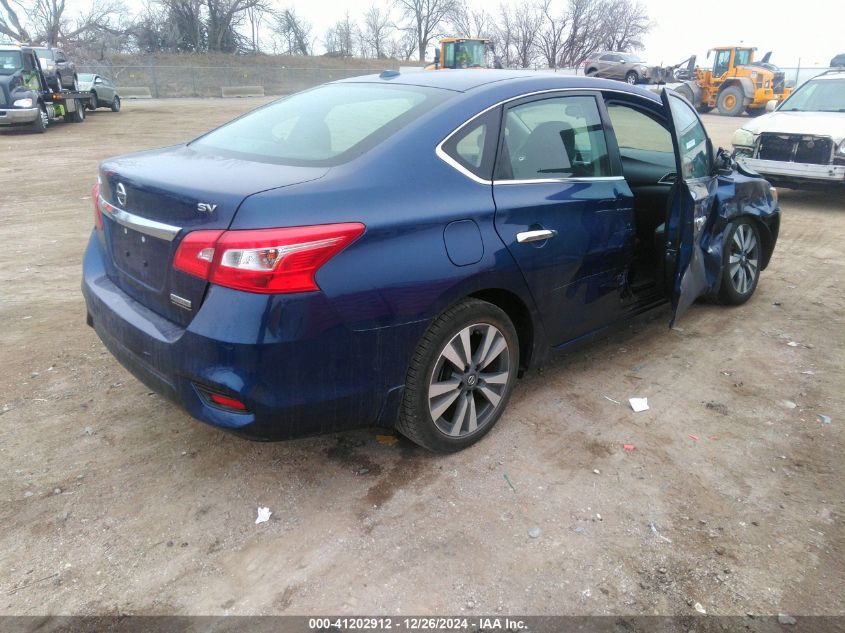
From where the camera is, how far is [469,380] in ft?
10.2

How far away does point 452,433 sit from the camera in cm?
312

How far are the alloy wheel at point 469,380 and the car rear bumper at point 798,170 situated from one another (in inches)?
275

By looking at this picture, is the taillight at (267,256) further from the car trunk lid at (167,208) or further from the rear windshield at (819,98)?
the rear windshield at (819,98)

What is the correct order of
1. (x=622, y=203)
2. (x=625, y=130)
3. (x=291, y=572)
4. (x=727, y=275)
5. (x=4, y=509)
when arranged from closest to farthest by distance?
(x=291, y=572) → (x=4, y=509) → (x=622, y=203) → (x=625, y=130) → (x=727, y=275)

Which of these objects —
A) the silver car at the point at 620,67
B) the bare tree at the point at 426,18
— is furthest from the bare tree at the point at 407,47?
the silver car at the point at 620,67

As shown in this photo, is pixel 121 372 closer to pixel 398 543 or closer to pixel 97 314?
pixel 97 314

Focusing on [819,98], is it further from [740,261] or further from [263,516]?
[263,516]

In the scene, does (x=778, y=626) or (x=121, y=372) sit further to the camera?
(x=121, y=372)

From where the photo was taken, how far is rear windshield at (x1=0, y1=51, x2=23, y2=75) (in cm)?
1742

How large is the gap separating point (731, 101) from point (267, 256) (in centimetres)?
2894

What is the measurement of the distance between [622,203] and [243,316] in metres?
2.33

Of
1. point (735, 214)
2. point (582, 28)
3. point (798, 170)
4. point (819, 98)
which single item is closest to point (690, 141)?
point (735, 214)

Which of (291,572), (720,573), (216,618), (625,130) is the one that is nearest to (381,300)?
(291,572)

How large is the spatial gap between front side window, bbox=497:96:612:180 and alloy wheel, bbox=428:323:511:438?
0.78 m
